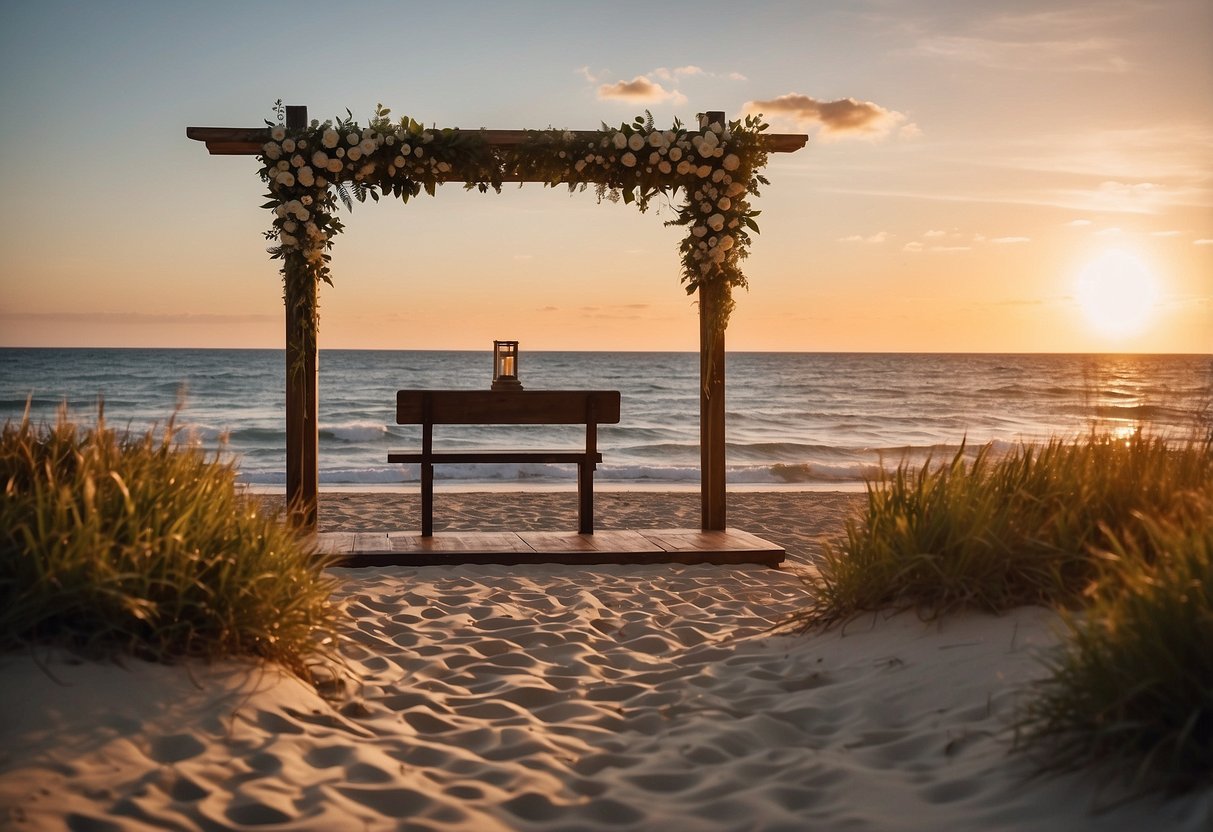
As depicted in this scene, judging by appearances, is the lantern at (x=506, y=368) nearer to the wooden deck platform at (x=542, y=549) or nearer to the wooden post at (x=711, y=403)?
the wooden deck platform at (x=542, y=549)

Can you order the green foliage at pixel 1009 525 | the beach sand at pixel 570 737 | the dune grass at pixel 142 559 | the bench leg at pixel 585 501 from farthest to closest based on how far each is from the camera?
the bench leg at pixel 585 501, the green foliage at pixel 1009 525, the dune grass at pixel 142 559, the beach sand at pixel 570 737

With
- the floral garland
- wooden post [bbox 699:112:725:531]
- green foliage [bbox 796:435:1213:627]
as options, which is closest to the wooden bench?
wooden post [bbox 699:112:725:531]

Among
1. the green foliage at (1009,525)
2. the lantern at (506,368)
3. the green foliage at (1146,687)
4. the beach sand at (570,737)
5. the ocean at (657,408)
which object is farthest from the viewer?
the ocean at (657,408)

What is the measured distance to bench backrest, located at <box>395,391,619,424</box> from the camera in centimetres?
721

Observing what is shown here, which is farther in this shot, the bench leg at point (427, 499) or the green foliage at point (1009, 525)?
the bench leg at point (427, 499)

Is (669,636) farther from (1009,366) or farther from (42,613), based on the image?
(1009,366)

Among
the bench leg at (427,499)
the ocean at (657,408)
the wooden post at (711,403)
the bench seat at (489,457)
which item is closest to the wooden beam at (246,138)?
the wooden post at (711,403)

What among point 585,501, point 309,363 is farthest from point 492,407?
point 309,363

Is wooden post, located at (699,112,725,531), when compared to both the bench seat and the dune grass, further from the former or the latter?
the dune grass

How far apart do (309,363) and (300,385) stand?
6.7 inches

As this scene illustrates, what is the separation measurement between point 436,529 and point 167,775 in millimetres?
6808

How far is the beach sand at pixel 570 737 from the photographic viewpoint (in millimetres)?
2518

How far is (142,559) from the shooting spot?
125 inches

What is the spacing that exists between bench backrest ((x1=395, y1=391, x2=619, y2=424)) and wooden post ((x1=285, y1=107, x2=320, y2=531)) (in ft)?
2.18
